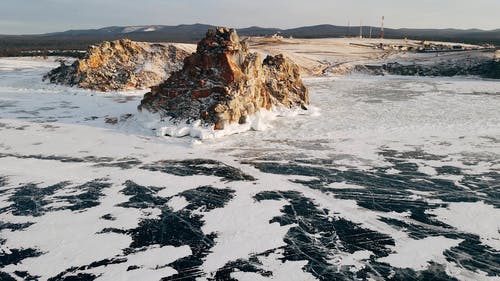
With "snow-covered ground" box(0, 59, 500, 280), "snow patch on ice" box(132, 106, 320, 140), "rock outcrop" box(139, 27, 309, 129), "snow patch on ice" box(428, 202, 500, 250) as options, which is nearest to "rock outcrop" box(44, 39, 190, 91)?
"snow-covered ground" box(0, 59, 500, 280)

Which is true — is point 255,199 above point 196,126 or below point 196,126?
below

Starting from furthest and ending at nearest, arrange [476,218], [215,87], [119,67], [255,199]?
[119,67]
[215,87]
[255,199]
[476,218]

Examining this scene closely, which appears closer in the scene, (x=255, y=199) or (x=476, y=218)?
(x=476, y=218)

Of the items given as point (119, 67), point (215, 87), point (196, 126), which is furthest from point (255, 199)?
point (119, 67)

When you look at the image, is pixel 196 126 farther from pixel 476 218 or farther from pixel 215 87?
pixel 476 218

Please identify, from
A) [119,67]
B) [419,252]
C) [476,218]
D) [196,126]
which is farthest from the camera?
[119,67]

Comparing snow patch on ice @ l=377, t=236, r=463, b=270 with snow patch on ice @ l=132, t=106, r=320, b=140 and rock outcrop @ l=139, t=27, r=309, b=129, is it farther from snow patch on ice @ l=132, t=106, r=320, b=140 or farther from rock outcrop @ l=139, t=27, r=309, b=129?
rock outcrop @ l=139, t=27, r=309, b=129

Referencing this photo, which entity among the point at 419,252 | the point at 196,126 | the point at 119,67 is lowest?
the point at 419,252
